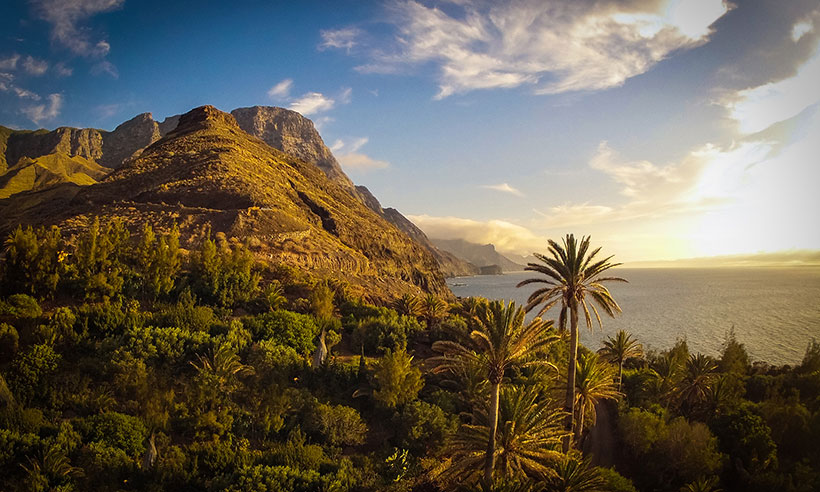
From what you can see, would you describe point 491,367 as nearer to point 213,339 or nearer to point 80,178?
point 213,339

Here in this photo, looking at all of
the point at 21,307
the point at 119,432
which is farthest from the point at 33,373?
the point at 21,307

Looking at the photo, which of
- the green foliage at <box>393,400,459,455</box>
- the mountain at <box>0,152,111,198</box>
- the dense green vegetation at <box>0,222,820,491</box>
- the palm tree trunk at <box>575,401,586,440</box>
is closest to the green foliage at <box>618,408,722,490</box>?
the dense green vegetation at <box>0,222,820,491</box>

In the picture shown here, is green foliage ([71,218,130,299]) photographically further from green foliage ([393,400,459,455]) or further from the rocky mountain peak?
the rocky mountain peak

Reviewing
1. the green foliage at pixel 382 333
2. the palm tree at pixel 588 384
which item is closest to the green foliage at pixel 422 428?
the palm tree at pixel 588 384

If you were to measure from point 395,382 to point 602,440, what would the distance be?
712 inches

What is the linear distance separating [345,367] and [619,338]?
84.9ft

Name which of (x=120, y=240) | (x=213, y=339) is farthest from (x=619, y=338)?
(x=120, y=240)

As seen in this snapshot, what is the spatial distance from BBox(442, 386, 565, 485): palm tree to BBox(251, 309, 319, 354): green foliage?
59.5 feet

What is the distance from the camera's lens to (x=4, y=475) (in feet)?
59.0

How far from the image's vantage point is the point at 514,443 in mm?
18859

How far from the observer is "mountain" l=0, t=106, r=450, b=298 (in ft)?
207

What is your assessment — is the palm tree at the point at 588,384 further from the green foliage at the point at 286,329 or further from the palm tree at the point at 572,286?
the green foliage at the point at 286,329

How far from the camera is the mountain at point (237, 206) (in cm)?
6300

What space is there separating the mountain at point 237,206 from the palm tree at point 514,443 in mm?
42538
